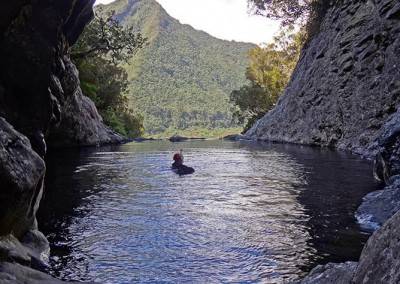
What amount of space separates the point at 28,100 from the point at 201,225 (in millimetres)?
8289

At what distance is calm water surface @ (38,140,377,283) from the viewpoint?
779 centimetres

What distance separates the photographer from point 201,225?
1080cm

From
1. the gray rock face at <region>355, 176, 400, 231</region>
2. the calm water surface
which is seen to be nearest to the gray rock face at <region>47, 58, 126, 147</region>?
the calm water surface

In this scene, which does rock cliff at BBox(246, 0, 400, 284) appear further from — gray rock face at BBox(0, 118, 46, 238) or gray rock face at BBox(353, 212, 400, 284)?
gray rock face at BBox(0, 118, 46, 238)

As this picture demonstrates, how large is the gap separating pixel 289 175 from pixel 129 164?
10.4 metres

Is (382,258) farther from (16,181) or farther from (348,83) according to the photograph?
(348,83)

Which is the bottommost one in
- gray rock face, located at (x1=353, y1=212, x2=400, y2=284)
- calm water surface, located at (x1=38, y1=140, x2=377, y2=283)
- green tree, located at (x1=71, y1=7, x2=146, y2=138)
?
calm water surface, located at (x1=38, y1=140, x2=377, y2=283)

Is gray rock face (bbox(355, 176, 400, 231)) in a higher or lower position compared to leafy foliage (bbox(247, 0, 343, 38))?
lower

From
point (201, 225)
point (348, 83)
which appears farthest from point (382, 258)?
point (348, 83)

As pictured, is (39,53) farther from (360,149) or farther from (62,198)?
(360,149)

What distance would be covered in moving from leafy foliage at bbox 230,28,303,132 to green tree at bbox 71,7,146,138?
2222 centimetres

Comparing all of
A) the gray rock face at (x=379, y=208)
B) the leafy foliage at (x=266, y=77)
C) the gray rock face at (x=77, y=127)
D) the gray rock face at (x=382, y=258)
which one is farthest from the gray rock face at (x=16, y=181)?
the leafy foliage at (x=266, y=77)

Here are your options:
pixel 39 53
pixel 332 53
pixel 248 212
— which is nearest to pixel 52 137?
pixel 39 53

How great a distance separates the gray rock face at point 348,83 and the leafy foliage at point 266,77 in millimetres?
29456
